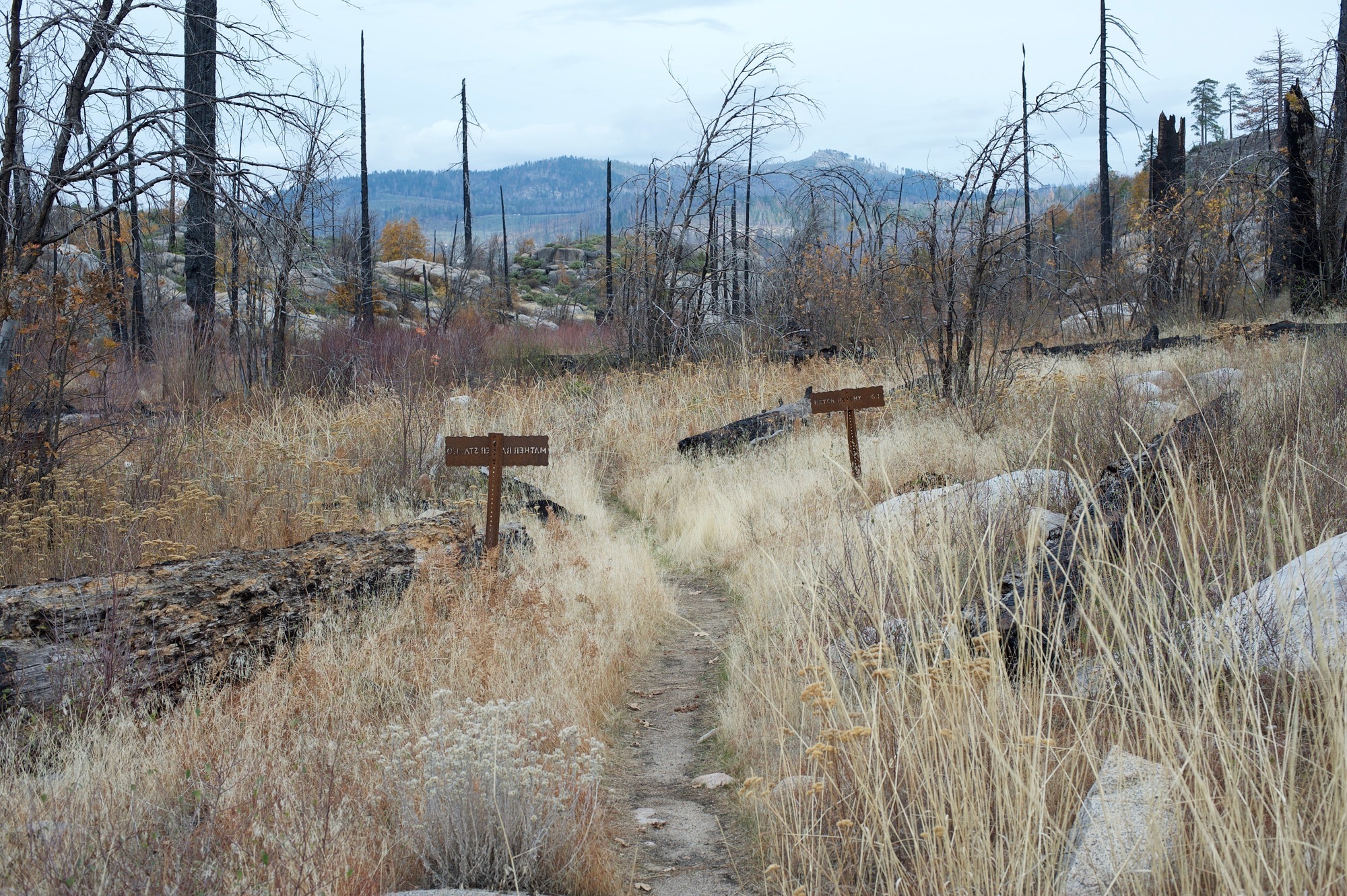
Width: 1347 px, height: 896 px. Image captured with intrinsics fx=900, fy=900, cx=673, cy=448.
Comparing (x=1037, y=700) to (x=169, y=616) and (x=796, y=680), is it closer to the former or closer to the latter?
(x=796, y=680)

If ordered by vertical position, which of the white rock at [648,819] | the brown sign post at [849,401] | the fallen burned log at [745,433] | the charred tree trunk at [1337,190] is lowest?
the white rock at [648,819]

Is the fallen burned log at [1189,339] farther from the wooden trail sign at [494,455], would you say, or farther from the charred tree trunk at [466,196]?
the charred tree trunk at [466,196]

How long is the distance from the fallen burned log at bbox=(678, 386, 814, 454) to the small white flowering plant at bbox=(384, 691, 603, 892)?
666cm

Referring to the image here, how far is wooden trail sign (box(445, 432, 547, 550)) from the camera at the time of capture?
5.73 m

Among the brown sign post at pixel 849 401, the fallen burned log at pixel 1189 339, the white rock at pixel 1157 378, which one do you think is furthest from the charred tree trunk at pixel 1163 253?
the brown sign post at pixel 849 401

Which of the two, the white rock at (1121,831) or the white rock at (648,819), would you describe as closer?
the white rock at (1121,831)

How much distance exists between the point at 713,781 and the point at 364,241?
20.6m

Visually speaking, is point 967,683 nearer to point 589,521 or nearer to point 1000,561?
point 1000,561

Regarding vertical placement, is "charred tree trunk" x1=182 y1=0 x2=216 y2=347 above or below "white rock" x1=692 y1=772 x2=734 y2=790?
above

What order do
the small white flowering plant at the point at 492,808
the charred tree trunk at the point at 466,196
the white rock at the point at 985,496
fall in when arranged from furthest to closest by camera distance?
the charred tree trunk at the point at 466,196 < the white rock at the point at 985,496 < the small white flowering plant at the point at 492,808

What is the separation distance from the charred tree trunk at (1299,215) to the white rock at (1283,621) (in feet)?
44.4

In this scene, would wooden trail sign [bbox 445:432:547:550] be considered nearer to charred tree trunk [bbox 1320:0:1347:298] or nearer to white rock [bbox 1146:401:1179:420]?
white rock [bbox 1146:401:1179:420]

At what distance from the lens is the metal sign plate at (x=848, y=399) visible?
7.02 metres

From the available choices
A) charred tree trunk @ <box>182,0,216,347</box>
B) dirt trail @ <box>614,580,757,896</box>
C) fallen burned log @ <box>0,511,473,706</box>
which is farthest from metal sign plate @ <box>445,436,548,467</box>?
charred tree trunk @ <box>182,0,216,347</box>
